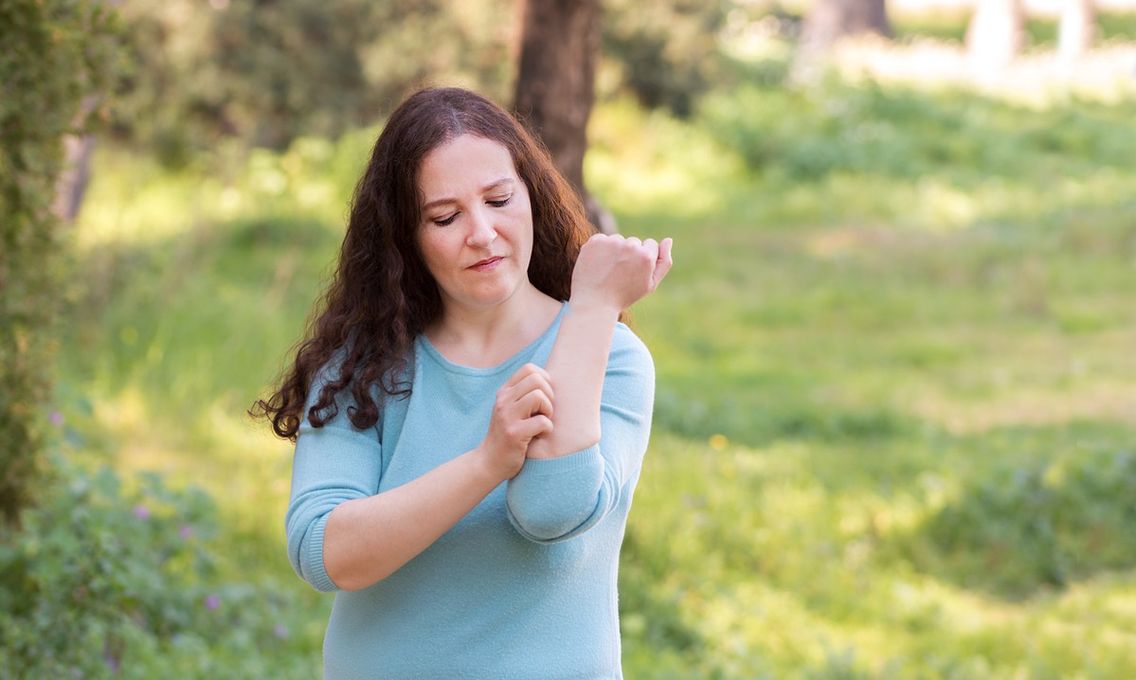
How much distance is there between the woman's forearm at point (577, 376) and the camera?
1.79 metres

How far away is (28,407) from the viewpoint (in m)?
3.86

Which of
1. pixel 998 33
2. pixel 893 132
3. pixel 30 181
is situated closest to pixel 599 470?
pixel 30 181

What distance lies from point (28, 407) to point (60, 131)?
769 mm

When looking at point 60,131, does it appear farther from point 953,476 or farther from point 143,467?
point 953,476

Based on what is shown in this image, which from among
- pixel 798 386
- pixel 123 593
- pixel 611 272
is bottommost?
pixel 611 272

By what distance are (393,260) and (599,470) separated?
1.61 feet

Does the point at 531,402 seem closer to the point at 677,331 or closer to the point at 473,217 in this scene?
the point at 473,217

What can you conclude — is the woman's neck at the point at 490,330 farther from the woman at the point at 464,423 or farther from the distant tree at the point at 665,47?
the distant tree at the point at 665,47

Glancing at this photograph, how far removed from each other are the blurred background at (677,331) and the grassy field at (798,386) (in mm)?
25

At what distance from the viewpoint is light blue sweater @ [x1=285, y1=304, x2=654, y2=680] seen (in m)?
1.92

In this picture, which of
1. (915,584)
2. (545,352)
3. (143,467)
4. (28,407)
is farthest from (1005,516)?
(545,352)

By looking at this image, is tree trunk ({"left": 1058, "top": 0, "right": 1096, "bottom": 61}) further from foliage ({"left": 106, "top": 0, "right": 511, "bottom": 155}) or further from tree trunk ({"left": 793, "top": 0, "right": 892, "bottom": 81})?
foliage ({"left": 106, "top": 0, "right": 511, "bottom": 155})

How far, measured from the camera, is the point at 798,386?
812 centimetres

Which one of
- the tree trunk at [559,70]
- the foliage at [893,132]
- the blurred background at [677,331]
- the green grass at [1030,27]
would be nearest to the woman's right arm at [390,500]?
the blurred background at [677,331]
